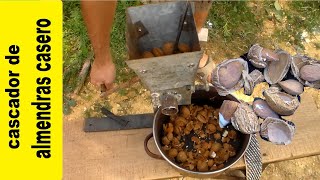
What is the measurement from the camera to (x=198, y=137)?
175 centimetres

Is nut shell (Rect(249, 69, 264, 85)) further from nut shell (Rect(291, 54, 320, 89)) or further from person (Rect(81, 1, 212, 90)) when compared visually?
person (Rect(81, 1, 212, 90))

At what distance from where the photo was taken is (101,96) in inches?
90.0

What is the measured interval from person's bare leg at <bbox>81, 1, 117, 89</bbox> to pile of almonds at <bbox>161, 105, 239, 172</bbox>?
1.19 ft

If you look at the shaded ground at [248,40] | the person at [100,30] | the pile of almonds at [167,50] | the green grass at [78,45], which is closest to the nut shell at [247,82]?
the pile of almonds at [167,50]

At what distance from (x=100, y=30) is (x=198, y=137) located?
66 cm

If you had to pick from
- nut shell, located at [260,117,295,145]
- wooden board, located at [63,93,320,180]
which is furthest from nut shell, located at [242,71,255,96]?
wooden board, located at [63,93,320,180]

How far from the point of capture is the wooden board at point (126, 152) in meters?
1.76

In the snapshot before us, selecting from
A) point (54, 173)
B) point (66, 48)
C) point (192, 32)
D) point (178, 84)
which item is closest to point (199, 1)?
point (192, 32)

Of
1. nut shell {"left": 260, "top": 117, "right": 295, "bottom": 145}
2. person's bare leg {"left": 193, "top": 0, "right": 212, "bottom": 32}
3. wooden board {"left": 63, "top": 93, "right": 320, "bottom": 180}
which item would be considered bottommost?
wooden board {"left": 63, "top": 93, "right": 320, "bottom": 180}

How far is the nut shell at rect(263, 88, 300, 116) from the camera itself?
146 centimetres

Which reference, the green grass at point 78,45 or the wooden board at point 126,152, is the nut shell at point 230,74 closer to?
the wooden board at point 126,152

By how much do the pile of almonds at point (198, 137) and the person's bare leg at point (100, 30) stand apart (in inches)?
14.3

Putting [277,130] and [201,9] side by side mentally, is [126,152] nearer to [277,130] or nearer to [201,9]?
[277,130]

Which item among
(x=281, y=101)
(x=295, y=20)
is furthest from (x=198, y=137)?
(x=295, y=20)
